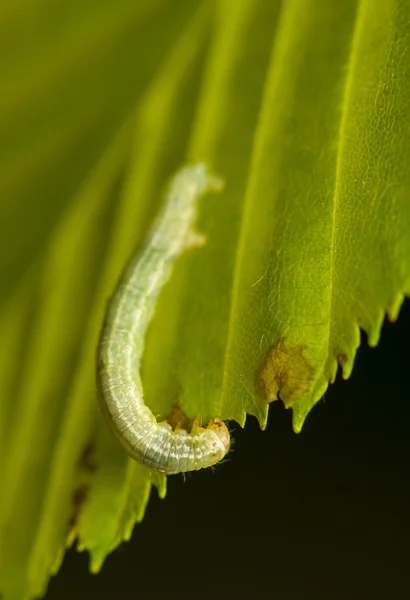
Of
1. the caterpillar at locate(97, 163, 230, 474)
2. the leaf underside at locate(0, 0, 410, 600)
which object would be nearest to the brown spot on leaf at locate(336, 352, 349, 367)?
the leaf underside at locate(0, 0, 410, 600)

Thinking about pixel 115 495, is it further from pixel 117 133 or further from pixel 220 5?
pixel 220 5

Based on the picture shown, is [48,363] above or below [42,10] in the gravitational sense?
below

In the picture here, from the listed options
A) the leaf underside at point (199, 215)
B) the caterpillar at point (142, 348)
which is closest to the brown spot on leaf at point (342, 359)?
the leaf underside at point (199, 215)

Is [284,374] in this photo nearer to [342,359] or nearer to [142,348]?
[342,359]

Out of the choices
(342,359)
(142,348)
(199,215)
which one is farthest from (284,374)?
(199,215)

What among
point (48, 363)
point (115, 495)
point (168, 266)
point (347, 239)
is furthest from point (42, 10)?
point (115, 495)

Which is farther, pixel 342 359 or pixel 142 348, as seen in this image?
pixel 142 348

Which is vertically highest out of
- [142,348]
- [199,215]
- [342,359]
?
[199,215]

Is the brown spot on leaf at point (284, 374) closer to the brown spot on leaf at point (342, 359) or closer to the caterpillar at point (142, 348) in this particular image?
the brown spot on leaf at point (342, 359)

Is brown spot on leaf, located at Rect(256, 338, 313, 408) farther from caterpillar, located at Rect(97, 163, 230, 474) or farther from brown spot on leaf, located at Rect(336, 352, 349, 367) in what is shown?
caterpillar, located at Rect(97, 163, 230, 474)
